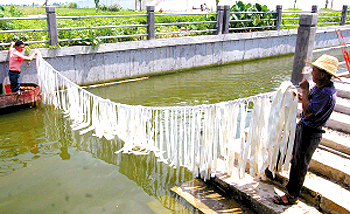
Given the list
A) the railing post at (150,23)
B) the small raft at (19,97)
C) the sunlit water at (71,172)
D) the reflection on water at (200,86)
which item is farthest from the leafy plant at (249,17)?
the small raft at (19,97)

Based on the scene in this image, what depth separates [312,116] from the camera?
326cm

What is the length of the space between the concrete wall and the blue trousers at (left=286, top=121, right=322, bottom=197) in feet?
15.7

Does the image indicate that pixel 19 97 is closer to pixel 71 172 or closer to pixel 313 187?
pixel 71 172

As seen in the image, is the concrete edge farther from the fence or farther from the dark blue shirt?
the dark blue shirt

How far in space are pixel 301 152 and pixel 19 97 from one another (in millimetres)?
6470

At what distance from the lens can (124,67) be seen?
1042cm

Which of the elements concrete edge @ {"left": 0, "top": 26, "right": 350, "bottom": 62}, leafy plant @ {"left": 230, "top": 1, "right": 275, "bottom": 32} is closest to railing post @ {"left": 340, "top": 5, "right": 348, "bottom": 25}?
leafy plant @ {"left": 230, "top": 1, "right": 275, "bottom": 32}

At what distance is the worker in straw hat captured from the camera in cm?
317

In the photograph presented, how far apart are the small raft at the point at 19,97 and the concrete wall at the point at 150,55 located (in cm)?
98

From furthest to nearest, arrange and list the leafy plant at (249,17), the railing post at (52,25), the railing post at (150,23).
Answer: the leafy plant at (249,17) → the railing post at (150,23) → the railing post at (52,25)

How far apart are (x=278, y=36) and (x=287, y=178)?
40.6 feet

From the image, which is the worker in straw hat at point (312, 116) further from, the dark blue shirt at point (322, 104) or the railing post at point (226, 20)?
the railing post at point (226, 20)

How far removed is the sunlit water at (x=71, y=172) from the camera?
4.18 metres

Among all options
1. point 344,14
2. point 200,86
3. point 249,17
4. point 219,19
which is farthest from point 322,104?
point 344,14
